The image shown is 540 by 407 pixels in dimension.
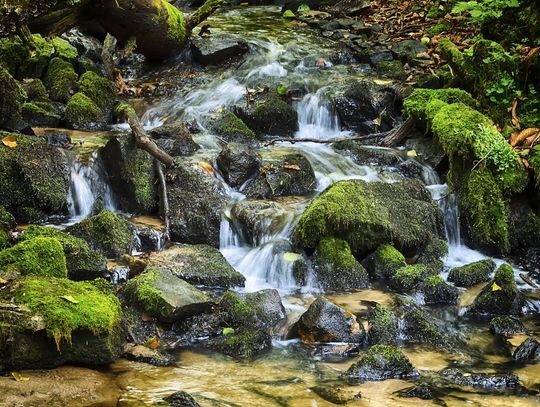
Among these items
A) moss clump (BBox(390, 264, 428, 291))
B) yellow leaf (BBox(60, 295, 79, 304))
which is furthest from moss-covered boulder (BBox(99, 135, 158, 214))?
yellow leaf (BBox(60, 295, 79, 304))

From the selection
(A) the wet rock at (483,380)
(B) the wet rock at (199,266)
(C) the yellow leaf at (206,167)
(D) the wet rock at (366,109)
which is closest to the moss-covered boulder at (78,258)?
(B) the wet rock at (199,266)

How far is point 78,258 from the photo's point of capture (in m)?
7.00

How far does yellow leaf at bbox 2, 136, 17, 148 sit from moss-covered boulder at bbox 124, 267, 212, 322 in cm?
327

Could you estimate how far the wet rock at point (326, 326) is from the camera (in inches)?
256

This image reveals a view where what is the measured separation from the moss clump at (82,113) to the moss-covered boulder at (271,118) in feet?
8.59

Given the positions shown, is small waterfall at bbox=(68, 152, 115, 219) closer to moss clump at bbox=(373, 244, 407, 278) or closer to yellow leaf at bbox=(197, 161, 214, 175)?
yellow leaf at bbox=(197, 161, 214, 175)

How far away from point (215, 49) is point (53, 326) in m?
10.2

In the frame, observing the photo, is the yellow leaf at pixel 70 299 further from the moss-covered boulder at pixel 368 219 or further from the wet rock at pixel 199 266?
the moss-covered boulder at pixel 368 219

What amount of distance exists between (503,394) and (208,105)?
339 inches

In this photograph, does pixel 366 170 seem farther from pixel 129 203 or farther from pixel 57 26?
pixel 57 26

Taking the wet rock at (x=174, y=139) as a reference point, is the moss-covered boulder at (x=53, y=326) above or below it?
below

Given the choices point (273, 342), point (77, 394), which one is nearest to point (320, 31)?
point (273, 342)

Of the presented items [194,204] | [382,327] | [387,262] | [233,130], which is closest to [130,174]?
[194,204]

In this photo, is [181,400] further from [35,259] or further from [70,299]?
[35,259]
